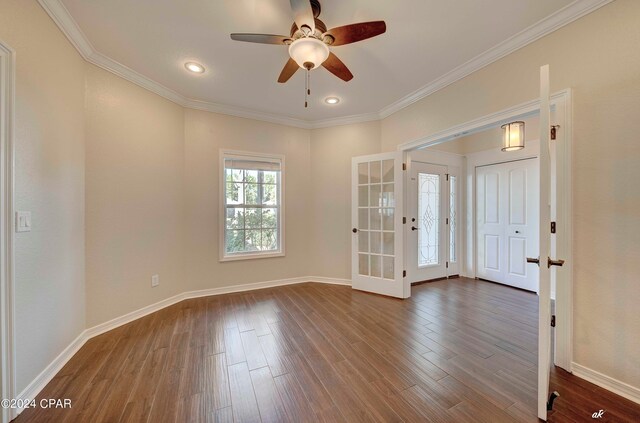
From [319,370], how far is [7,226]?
2187mm

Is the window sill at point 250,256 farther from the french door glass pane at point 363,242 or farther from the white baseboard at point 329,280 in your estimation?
the french door glass pane at point 363,242

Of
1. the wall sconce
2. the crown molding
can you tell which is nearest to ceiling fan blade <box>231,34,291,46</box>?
the crown molding

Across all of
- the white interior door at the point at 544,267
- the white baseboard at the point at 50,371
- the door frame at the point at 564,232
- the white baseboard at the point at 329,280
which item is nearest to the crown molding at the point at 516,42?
the door frame at the point at 564,232

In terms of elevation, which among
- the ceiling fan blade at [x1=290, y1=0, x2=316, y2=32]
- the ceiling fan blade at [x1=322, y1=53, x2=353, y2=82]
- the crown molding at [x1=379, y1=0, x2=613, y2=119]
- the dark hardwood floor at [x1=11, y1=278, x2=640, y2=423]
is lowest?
the dark hardwood floor at [x1=11, y1=278, x2=640, y2=423]

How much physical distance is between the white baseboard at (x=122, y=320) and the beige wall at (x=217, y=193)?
9 centimetres

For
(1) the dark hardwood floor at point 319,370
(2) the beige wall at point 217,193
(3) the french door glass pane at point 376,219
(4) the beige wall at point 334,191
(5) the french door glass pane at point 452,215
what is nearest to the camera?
(1) the dark hardwood floor at point 319,370

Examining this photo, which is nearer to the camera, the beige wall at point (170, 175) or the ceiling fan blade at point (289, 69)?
the beige wall at point (170, 175)

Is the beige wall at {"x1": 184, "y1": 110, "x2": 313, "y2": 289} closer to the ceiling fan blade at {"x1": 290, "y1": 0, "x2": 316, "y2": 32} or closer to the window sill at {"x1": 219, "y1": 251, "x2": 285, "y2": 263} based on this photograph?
the window sill at {"x1": 219, "y1": 251, "x2": 285, "y2": 263}

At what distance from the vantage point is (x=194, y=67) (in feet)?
8.30

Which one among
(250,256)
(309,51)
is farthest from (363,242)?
(309,51)

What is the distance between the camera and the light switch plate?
4.89ft

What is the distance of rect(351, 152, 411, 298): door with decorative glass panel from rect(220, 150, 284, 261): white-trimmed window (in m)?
1.22

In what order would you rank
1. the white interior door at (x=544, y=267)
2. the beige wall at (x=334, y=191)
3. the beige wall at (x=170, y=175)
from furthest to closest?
the beige wall at (x=334, y=191) < the beige wall at (x=170, y=175) < the white interior door at (x=544, y=267)

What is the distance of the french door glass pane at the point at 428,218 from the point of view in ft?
13.5
